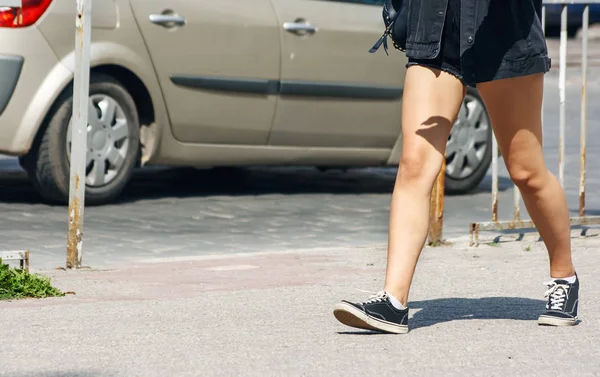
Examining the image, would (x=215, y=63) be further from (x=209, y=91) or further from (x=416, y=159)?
(x=416, y=159)

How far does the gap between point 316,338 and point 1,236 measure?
3.25m

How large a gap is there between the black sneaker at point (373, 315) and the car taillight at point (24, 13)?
3957mm

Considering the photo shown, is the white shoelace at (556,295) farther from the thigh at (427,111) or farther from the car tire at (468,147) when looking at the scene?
the car tire at (468,147)

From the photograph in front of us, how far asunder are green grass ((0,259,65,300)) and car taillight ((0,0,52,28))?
2.82 m

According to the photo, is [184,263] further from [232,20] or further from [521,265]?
[232,20]

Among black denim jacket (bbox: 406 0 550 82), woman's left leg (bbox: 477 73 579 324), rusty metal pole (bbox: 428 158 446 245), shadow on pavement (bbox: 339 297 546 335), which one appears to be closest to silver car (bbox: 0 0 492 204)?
rusty metal pole (bbox: 428 158 446 245)

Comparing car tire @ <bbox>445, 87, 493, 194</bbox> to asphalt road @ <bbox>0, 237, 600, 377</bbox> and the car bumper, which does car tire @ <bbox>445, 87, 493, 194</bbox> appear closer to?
the car bumper

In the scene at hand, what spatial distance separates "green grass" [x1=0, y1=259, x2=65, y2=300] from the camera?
18.4ft

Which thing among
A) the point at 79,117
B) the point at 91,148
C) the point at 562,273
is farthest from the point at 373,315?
the point at 91,148

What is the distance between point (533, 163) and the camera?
201 inches

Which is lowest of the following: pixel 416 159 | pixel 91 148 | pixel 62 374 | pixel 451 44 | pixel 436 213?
pixel 62 374

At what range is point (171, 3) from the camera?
888 cm

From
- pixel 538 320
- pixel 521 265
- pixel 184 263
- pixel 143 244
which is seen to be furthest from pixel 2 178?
pixel 538 320

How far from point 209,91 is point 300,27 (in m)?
0.76
